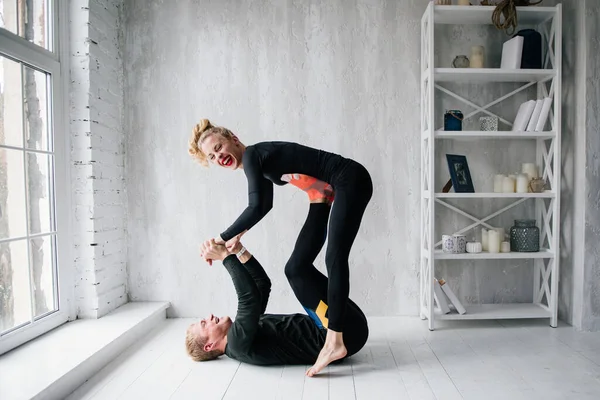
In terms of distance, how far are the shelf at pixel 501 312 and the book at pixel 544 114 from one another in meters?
1.22

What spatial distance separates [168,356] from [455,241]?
196 cm

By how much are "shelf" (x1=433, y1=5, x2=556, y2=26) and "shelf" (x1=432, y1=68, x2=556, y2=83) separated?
0.38 meters

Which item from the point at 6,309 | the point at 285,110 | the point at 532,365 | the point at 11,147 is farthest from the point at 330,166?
the point at 6,309

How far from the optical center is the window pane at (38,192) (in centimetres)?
261

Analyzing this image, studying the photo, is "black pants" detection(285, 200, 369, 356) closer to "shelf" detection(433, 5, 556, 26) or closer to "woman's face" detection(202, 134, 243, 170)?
"woman's face" detection(202, 134, 243, 170)

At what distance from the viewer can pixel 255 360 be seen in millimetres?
2410

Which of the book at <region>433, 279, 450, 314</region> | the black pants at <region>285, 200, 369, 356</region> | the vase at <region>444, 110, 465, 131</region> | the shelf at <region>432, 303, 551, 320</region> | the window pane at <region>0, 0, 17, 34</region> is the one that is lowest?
the shelf at <region>432, 303, 551, 320</region>

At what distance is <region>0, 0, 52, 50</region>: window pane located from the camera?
7.97 ft

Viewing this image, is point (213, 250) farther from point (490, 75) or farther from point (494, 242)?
point (490, 75)

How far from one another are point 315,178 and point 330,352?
0.90 m

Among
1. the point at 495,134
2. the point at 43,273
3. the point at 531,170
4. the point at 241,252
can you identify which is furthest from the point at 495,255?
the point at 43,273

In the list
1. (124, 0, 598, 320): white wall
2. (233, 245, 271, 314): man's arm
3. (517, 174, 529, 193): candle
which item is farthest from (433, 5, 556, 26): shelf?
(233, 245, 271, 314): man's arm

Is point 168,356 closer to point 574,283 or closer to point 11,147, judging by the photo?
point 11,147

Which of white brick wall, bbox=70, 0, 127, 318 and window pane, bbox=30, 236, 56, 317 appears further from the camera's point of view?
white brick wall, bbox=70, 0, 127, 318
